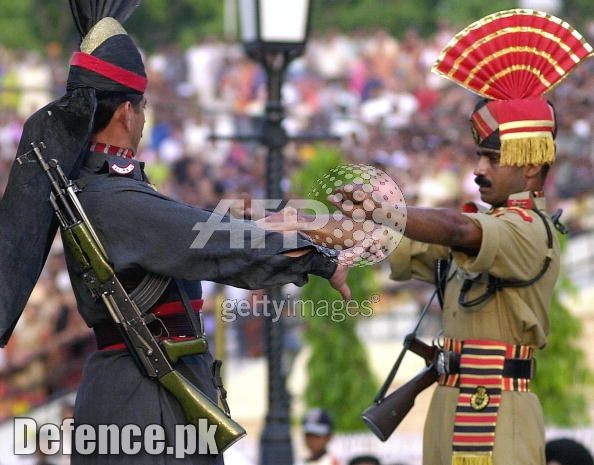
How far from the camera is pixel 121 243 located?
15.0ft

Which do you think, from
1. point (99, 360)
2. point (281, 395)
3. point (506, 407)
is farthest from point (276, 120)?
point (99, 360)

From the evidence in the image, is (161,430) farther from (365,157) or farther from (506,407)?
(365,157)

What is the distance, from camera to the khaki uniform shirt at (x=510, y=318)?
5426 mm

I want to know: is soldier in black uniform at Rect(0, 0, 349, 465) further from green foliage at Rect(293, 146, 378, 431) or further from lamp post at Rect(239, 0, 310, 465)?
green foliage at Rect(293, 146, 378, 431)

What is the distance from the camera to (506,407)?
558cm

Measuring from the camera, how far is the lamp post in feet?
26.9

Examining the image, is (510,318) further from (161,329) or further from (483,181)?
(161,329)

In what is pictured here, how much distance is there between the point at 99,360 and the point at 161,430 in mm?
329

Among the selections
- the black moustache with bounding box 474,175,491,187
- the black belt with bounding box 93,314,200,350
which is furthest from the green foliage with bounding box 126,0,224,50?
the black belt with bounding box 93,314,200,350

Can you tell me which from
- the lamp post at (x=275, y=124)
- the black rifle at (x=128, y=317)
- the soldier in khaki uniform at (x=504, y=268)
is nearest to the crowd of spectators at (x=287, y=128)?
the lamp post at (x=275, y=124)

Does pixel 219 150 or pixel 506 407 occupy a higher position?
pixel 219 150

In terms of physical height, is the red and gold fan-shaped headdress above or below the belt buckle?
above

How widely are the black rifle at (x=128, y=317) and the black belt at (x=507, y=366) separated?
4.34ft

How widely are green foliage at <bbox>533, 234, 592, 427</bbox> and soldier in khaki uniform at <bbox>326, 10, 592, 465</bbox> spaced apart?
17.1ft
